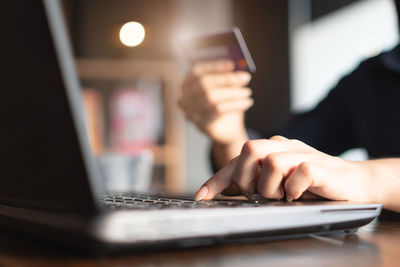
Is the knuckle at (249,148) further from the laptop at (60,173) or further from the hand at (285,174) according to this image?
the laptop at (60,173)

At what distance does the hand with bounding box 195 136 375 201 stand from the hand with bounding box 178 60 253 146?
0.30 metres

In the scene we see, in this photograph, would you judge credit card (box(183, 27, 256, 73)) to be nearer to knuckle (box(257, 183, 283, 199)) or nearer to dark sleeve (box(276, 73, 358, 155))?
knuckle (box(257, 183, 283, 199))

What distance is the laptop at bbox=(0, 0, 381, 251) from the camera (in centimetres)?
26

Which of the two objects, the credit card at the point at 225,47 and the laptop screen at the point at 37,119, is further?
the credit card at the point at 225,47

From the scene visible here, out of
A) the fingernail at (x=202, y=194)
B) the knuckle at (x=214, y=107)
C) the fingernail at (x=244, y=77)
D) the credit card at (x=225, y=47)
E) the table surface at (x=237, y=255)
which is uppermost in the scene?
the credit card at (x=225, y=47)

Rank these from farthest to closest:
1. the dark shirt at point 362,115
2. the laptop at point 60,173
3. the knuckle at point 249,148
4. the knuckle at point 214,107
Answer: the dark shirt at point 362,115, the knuckle at point 214,107, the knuckle at point 249,148, the laptop at point 60,173

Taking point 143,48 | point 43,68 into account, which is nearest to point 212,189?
point 43,68

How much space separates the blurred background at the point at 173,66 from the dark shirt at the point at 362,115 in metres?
1.14

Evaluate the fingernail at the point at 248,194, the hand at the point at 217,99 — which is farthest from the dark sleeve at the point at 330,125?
the fingernail at the point at 248,194

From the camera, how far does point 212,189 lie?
1.58 ft

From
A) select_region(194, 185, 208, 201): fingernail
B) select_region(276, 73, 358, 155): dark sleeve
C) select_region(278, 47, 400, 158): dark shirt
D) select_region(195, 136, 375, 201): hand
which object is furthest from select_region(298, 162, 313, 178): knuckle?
select_region(276, 73, 358, 155): dark sleeve

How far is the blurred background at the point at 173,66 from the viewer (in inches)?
102

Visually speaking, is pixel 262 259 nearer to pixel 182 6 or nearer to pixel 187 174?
pixel 187 174

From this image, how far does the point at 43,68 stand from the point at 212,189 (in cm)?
26
